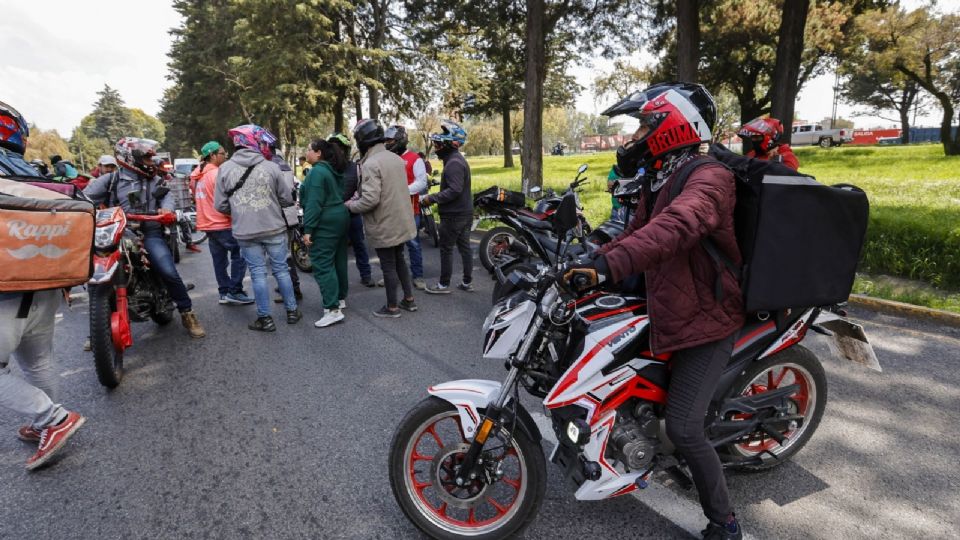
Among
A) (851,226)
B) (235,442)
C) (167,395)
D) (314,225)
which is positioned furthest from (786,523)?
(314,225)

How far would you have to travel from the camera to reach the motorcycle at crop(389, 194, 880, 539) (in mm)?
2182

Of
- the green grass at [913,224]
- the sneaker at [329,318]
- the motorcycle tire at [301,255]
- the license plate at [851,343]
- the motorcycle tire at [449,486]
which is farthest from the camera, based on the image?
the motorcycle tire at [301,255]

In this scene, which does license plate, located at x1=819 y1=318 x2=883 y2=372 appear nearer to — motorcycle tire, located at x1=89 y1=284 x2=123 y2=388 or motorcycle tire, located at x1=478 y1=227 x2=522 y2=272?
motorcycle tire, located at x1=478 y1=227 x2=522 y2=272

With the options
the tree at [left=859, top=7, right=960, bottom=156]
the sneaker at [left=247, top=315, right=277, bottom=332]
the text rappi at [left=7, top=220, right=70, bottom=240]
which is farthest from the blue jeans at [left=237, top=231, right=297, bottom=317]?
the tree at [left=859, top=7, right=960, bottom=156]

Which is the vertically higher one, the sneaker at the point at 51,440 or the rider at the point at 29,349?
the rider at the point at 29,349

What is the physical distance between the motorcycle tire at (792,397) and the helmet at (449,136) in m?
4.29

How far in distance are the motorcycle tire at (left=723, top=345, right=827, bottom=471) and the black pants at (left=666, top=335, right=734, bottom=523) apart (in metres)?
0.50

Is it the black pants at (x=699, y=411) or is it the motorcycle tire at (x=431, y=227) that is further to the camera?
the motorcycle tire at (x=431, y=227)

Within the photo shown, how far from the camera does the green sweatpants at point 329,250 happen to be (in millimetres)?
5297

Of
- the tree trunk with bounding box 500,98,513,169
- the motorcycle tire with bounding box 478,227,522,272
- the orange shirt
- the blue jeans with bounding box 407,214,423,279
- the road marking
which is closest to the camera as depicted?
the road marking

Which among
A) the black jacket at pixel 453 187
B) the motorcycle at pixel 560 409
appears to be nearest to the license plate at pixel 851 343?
the motorcycle at pixel 560 409

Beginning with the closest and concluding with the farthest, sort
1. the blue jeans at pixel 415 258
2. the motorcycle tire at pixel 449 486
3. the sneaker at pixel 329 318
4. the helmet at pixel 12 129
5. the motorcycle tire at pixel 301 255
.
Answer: the motorcycle tire at pixel 449 486
the helmet at pixel 12 129
the sneaker at pixel 329 318
the blue jeans at pixel 415 258
the motorcycle tire at pixel 301 255

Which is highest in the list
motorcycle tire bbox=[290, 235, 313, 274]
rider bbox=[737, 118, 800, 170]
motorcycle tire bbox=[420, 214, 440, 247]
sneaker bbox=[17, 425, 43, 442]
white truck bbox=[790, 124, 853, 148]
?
white truck bbox=[790, 124, 853, 148]

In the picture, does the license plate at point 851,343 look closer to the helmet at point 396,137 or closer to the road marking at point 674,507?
the road marking at point 674,507
